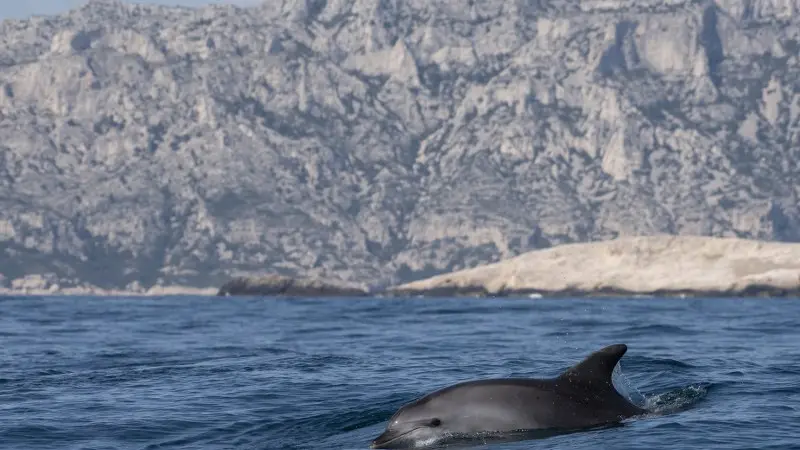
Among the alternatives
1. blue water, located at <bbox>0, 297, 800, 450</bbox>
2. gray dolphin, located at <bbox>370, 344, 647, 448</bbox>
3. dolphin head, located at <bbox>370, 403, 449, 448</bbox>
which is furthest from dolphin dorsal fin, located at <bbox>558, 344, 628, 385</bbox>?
dolphin head, located at <bbox>370, 403, 449, 448</bbox>

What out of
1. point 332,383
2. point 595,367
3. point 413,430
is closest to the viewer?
point 413,430

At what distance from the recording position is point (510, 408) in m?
22.1

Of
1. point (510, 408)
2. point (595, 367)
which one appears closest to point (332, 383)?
point (510, 408)

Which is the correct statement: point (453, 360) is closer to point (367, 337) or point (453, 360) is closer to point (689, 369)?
point (689, 369)

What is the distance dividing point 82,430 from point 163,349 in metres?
23.4

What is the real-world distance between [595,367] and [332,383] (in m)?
11.8

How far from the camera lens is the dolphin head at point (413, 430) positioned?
21500 mm

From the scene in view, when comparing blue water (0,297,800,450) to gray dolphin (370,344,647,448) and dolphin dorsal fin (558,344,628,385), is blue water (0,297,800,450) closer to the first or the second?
gray dolphin (370,344,647,448)

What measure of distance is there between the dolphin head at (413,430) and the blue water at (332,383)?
99 cm

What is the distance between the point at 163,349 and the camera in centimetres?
4859

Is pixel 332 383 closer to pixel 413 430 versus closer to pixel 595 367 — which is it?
pixel 413 430

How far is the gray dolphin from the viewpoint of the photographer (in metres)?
21.7

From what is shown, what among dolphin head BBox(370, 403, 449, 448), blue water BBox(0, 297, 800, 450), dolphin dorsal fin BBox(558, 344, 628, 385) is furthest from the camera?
blue water BBox(0, 297, 800, 450)

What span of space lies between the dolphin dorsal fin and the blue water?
0.99 metres
